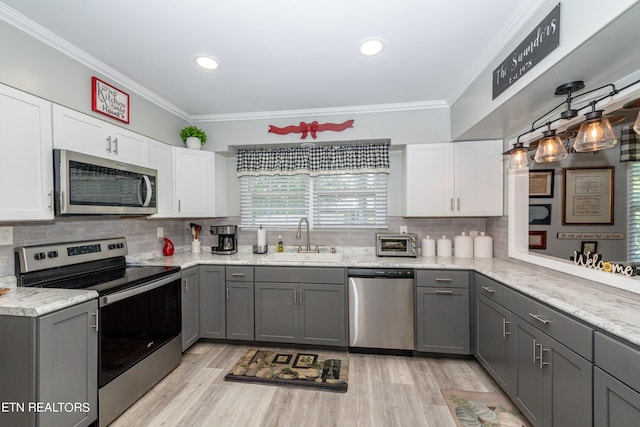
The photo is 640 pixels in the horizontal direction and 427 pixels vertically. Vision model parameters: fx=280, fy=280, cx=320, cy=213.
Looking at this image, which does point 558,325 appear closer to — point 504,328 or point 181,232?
point 504,328

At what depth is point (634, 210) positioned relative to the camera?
156 centimetres

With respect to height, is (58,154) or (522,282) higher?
(58,154)

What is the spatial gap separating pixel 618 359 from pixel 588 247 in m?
0.94

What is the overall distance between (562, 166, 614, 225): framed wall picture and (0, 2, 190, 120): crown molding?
351cm

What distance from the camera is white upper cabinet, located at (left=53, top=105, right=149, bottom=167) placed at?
1.85m

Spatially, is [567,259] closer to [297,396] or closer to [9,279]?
[297,396]

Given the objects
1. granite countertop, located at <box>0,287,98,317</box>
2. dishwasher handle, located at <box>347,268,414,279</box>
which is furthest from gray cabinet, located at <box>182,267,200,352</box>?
dishwasher handle, located at <box>347,268,414,279</box>

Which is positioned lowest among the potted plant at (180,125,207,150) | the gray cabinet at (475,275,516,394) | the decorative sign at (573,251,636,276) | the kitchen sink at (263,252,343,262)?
the gray cabinet at (475,275,516,394)

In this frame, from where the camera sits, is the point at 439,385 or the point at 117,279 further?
the point at 439,385

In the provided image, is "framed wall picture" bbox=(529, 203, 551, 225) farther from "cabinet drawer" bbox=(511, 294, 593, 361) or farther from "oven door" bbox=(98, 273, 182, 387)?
"oven door" bbox=(98, 273, 182, 387)

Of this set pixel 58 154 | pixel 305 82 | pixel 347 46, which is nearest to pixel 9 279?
pixel 58 154

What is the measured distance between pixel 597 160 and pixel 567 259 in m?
0.68

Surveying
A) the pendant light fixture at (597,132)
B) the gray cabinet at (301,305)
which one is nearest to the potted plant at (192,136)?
the gray cabinet at (301,305)

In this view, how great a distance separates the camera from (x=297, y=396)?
206 centimetres
